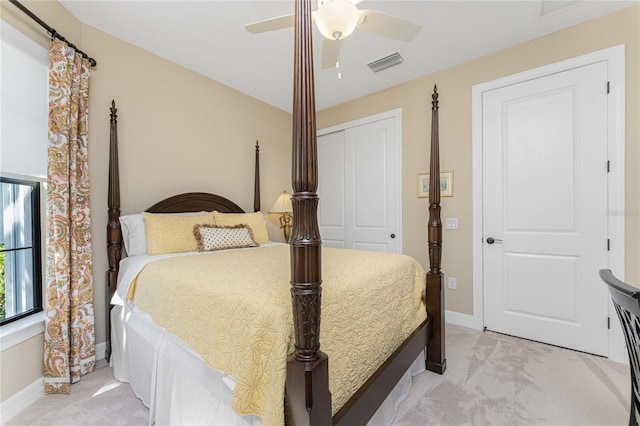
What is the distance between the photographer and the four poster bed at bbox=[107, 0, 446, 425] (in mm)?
852

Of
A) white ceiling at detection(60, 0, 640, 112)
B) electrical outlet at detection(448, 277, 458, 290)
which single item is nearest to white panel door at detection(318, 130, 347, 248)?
white ceiling at detection(60, 0, 640, 112)

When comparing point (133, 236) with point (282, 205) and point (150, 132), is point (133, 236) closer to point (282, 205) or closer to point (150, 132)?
point (150, 132)

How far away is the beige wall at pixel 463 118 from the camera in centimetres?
210

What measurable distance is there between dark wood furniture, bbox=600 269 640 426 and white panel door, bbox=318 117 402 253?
94.2 inches

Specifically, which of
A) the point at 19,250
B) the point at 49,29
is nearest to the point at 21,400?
the point at 19,250

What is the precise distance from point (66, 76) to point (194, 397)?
2.32m

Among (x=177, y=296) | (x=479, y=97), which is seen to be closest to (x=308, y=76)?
(x=177, y=296)

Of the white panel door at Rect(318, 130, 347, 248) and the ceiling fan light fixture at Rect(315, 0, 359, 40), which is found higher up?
the ceiling fan light fixture at Rect(315, 0, 359, 40)

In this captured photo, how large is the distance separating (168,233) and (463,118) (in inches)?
123

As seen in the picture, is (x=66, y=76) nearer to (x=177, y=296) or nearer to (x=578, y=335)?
(x=177, y=296)

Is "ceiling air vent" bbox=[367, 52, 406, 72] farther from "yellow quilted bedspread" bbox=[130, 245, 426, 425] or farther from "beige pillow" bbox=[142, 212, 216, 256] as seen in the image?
"beige pillow" bbox=[142, 212, 216, 256]

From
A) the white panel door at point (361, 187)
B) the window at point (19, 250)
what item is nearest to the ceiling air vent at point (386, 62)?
the white panel door at point (361, 187)

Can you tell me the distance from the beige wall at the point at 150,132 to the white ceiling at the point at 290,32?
139 millimetres

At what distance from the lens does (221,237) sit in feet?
8.22
